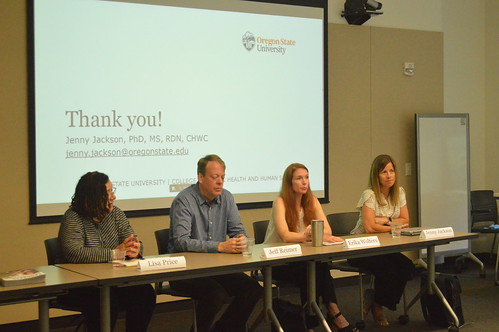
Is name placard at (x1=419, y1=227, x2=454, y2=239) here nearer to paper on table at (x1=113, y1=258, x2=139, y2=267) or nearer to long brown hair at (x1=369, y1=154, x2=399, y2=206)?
long brown hair at (x1=369, y1=154, x2=399, y2=206)

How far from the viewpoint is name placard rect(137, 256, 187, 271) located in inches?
125

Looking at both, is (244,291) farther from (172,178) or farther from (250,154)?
(250,154)

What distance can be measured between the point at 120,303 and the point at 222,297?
1.92ft

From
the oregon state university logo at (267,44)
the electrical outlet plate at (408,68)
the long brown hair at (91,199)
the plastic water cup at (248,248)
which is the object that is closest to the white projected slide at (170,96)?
the oregon state university logo at (267,44)

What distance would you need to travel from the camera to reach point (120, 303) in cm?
358

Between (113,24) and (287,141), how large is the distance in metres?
1.94

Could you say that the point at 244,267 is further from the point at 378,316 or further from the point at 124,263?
the point at 378,316

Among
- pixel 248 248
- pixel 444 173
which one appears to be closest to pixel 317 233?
pixel 248 248

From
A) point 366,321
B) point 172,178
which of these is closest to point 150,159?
point 172,178

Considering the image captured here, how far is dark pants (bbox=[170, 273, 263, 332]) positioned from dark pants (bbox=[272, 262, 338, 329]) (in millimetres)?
394

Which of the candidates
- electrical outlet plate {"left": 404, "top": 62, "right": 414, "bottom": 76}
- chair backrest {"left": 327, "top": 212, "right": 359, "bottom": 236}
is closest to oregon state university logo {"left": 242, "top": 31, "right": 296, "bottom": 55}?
electrical outlet plate {"left": 404, "top": 62, "right": 414, "bottom": 76}

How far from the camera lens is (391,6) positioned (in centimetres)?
674

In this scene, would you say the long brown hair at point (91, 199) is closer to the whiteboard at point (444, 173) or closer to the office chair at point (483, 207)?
the whiteboard at point (444, 173)

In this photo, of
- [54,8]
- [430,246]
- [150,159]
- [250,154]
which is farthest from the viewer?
[250,154]
